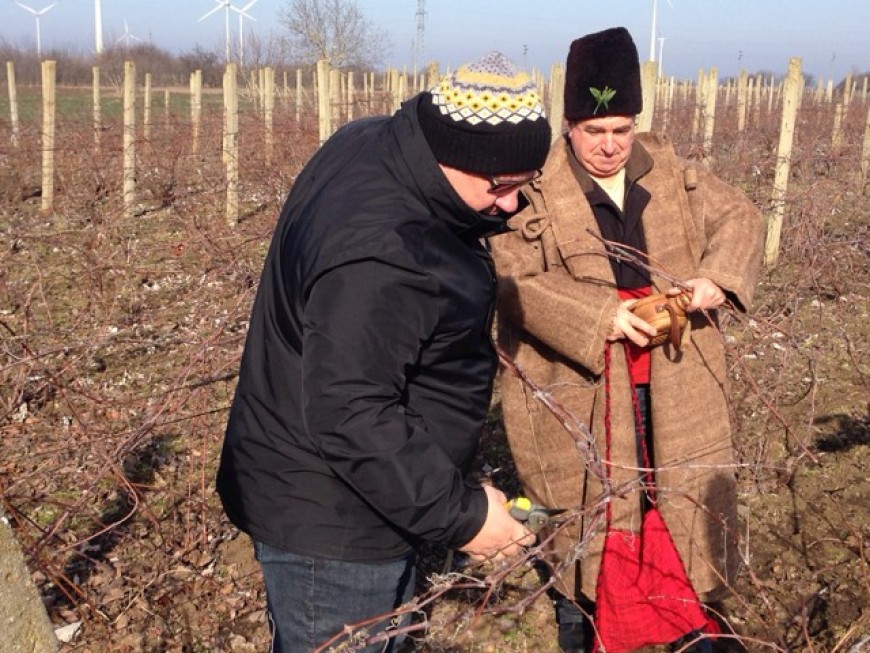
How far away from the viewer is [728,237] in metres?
2.59

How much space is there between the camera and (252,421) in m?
1.73

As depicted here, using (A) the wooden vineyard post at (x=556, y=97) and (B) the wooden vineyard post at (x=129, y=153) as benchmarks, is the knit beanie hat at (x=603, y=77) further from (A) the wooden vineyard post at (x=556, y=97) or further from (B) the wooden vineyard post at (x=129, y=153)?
(B) the wooden vineyard post at (x=129, y=153)

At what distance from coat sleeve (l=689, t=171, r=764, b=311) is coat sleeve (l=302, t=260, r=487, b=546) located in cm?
128

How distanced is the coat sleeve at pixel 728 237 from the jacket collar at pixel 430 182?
3.58ft

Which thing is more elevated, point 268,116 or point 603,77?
point 603,77

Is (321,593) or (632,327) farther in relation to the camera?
(632,327)

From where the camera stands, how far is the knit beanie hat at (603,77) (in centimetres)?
246

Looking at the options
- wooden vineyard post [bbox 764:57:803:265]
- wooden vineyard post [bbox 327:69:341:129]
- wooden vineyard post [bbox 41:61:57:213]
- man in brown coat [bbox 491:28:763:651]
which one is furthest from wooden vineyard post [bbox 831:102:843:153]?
man in brown coat [bbox 491:28:763:651]

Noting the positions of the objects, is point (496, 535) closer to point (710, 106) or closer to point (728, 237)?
point (728, 237)

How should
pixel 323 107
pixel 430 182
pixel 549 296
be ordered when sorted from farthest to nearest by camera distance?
pixel 323 107, pixel 549 296, pixel 430 182

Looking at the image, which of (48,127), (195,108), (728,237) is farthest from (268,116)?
(728,237)

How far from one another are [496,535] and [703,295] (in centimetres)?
111

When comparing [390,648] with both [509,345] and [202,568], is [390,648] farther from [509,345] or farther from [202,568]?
[202,568]

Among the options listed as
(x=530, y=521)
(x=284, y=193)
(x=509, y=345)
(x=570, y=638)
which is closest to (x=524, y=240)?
(x=509, y=345)
